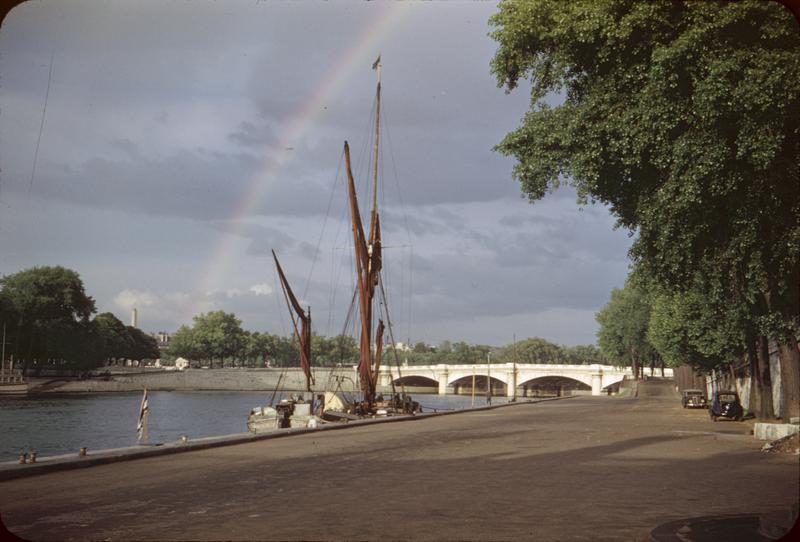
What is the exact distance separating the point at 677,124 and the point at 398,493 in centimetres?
1049

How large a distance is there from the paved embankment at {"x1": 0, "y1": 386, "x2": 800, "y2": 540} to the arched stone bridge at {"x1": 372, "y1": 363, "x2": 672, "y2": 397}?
96243 mm

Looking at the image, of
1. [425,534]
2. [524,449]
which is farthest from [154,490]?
[524,449]

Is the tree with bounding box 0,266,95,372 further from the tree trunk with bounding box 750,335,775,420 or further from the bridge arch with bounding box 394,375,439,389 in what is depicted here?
the tree trunk with bounding box 750,335,775,420

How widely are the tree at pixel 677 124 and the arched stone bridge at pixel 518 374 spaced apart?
3807 inches

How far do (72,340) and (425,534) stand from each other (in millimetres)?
108951

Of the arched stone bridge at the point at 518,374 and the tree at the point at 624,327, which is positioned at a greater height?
the tree at the point at 624,327

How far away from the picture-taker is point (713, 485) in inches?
588

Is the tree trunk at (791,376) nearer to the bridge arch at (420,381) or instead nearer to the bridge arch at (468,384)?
the bridge arch at (468,384)

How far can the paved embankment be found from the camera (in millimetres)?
10305

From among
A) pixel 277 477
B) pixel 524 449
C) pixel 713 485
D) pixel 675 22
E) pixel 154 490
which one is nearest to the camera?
pixel 154 490

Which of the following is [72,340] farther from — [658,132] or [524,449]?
[658,132]

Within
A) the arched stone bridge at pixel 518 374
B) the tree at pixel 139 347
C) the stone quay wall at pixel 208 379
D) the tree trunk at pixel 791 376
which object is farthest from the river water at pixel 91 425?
the tree at pixel 139 347

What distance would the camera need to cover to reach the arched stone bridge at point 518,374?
137000mm

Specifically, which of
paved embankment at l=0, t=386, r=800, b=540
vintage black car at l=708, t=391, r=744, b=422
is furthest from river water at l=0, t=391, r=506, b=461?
vintage black car at l=708, t=391, r=744, b=422
